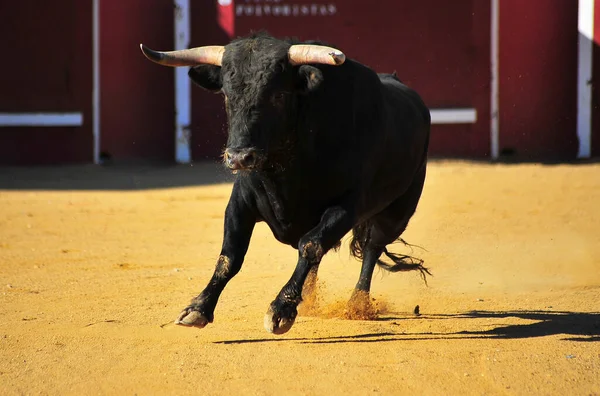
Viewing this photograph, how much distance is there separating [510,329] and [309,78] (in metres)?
1.32

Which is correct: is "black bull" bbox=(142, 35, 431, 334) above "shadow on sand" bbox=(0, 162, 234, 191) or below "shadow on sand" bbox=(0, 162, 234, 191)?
above

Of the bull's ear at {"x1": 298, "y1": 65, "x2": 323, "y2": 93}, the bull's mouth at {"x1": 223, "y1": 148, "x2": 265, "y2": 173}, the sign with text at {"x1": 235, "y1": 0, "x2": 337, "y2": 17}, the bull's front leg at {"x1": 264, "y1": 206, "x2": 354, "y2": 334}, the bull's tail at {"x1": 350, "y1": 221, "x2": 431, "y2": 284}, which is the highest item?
the sign with text at {"x1": 235, "y1": 0, "x2": 337, "y2": 17}

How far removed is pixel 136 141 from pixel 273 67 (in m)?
6.75

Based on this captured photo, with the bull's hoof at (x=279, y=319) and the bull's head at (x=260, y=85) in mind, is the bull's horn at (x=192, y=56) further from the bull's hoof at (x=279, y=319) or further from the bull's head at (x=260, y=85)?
the bull's hoof at (x=279, y=319)

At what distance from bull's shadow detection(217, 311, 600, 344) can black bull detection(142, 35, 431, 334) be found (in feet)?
1.12

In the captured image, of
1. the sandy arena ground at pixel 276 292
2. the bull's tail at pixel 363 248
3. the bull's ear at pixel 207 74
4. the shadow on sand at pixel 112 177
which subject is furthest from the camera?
the shadow on sand at pixel 112 177

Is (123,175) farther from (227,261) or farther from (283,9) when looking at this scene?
(227,261)

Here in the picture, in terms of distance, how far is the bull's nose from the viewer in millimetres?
3316

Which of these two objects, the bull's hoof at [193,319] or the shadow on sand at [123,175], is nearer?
the bull's hoof at [193,319]

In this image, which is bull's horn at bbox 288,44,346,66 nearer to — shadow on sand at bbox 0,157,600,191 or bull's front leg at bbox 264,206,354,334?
bull's front leg at bbox 264,206,354,334

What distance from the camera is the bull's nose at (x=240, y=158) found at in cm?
332

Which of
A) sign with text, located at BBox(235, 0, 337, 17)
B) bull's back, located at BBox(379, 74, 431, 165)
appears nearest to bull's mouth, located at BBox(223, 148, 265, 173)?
bull's back, located at BBox(379, 74, 431, 165)

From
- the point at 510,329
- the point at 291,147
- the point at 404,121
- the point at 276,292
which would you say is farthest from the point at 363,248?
the point at 291,147

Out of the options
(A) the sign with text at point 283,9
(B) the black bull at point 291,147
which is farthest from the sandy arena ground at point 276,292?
(A) the sign with text at point 283,9
